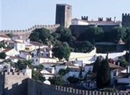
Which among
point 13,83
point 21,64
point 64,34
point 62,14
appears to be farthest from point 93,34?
point 13,83

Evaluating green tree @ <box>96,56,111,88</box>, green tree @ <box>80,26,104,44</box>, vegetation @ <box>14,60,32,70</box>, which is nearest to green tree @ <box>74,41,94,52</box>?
green tree @ <box>80,26,104,44</box>

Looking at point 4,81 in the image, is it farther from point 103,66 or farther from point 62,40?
point 62,40

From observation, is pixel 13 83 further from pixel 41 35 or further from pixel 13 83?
pixel 41 35

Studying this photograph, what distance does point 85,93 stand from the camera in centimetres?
1670

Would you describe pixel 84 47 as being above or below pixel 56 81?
below

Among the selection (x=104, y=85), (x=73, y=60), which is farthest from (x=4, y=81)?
(x=73, y=60)

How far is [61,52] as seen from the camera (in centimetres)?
4728

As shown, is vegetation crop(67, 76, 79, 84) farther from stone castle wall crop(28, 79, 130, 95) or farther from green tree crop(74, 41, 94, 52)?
green tree crop(74, 41, 94, 52)

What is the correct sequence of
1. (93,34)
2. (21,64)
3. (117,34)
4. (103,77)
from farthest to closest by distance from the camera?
(93,34) → (117,34) → (21,64) → (103,77)

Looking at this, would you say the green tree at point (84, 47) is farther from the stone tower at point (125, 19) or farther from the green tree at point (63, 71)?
the stone tower at point (125, 19)

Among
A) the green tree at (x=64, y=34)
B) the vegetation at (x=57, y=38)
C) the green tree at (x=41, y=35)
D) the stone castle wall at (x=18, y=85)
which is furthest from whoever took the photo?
the green tree at (x=64, y=34)

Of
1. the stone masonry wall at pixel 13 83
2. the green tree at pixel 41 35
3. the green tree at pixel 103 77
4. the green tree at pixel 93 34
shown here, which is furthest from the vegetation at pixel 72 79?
the green tree at pixel 93 34

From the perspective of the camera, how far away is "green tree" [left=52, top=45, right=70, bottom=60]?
47.1 meters

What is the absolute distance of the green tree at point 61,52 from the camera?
154ft
